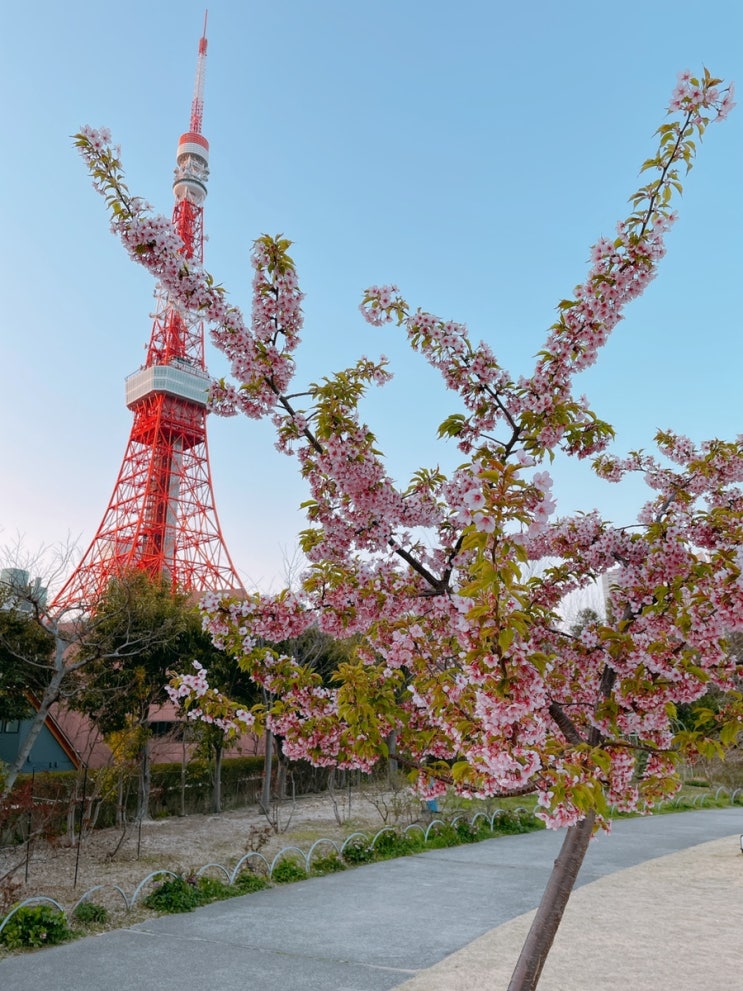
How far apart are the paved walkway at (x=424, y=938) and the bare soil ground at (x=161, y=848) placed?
109cm

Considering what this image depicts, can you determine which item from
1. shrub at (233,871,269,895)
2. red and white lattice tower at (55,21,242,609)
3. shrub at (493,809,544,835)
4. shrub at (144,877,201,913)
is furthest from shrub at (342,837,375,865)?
red and white lattice tower at (55,21,242,609)

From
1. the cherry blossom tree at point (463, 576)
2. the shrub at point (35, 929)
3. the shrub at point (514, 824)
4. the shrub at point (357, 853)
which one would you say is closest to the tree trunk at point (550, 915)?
the cherry blossom tree at point (463, 576)

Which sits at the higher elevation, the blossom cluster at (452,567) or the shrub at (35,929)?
the blossom cluster at (452,567)

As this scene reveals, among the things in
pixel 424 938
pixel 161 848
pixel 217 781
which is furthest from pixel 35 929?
pixel 217 781

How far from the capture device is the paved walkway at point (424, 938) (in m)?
4.98

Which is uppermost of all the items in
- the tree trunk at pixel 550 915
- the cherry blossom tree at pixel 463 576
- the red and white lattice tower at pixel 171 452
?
the red and white lattice tower at pixel 171 452

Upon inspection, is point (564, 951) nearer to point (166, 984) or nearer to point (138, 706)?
point (166, 984)

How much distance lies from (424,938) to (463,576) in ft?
13.5

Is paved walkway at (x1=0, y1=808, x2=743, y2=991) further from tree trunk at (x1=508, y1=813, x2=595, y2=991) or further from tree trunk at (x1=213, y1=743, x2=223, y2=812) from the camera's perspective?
tree trunk at (x1=213, y1=743, x2=223, y2=812)

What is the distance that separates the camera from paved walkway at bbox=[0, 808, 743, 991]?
16.4 ft

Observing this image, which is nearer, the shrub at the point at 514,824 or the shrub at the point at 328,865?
the shrub at the point at 328,865

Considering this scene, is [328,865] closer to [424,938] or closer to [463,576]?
[424,938]

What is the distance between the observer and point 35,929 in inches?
224

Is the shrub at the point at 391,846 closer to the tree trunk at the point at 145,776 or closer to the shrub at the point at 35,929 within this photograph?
the tree trunk at the point at 145,776
